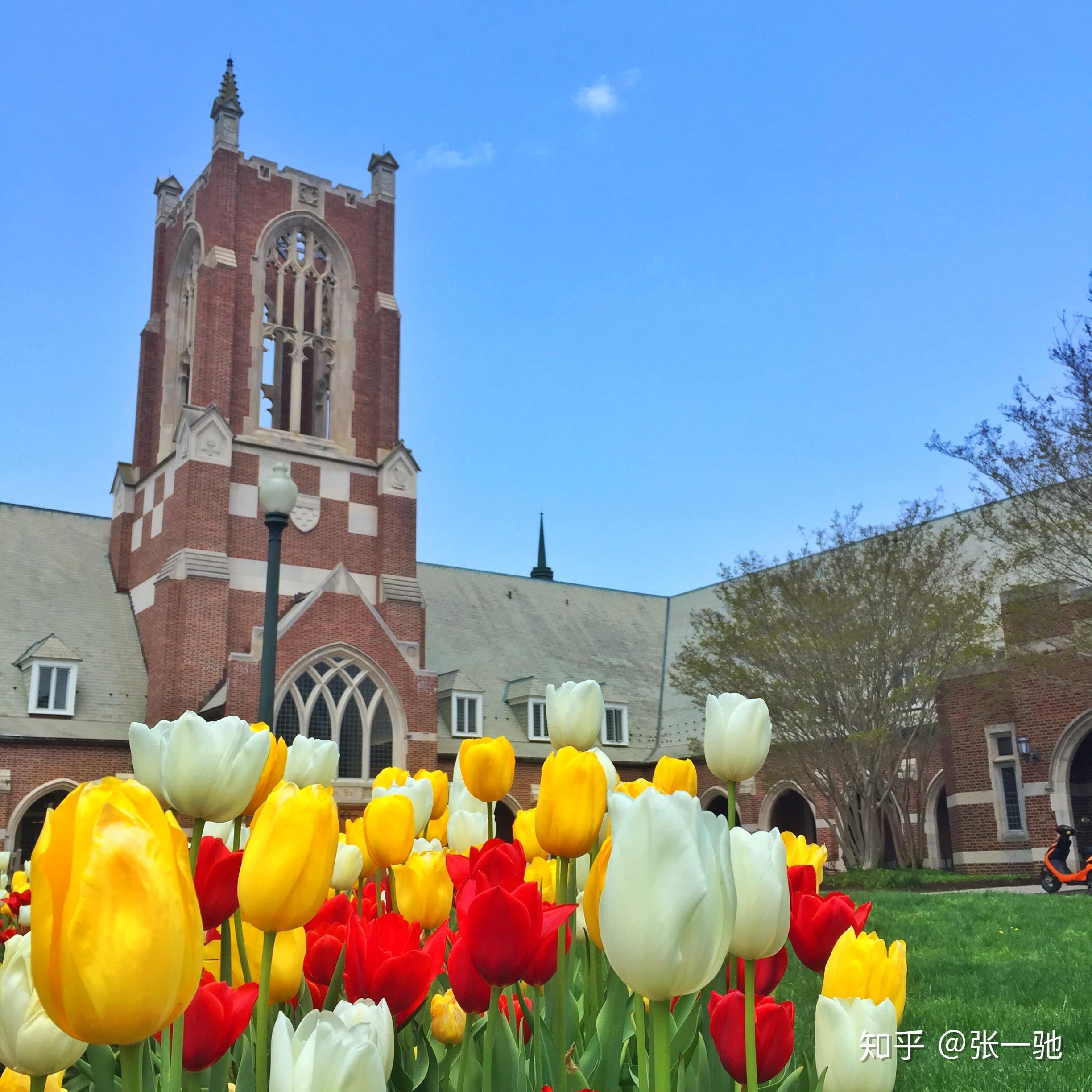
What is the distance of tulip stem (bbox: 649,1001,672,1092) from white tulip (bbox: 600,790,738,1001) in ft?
0.06

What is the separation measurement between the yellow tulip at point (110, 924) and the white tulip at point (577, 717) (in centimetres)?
166

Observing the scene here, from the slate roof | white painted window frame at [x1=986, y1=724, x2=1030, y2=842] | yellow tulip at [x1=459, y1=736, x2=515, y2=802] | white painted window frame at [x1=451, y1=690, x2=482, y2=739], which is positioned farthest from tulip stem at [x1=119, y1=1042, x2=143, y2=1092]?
white painted window frame at [x1=451, y1=690, x2=482, y2=739]

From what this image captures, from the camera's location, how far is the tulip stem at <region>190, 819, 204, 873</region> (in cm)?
193

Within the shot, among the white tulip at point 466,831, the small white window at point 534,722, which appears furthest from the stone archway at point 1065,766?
the white tulip at point 466,831

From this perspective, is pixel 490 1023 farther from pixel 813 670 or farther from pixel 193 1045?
pixel 813 670

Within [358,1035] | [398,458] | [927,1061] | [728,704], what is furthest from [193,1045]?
[398,458]

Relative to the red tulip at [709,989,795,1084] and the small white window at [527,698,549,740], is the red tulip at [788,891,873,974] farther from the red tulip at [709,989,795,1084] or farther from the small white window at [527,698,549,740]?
the small white window at [527,698,549,740]

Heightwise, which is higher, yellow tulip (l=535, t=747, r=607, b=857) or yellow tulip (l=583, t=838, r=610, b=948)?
yellow tulip (l=535, t=747, r=607, b=857)

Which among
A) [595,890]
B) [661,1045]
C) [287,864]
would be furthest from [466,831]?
[661,1045]

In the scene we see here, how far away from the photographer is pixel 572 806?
6.62ft

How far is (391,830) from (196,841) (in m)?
0.67

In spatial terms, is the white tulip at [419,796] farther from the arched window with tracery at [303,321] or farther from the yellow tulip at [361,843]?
the arched window with tracery at [303,321]

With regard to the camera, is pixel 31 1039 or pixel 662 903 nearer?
pixel 662 903

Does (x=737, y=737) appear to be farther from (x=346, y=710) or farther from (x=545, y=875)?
(x=346, y=710)
